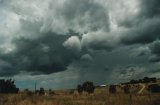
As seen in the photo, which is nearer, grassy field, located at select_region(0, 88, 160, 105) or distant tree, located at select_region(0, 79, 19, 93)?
grassy field, located at select_region(0, 88, 160, 105)

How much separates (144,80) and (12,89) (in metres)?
78.3

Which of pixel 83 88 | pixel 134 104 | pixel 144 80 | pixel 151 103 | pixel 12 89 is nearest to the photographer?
pixel 134 104

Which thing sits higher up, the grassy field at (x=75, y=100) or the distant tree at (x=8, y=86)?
the distant tree at (x=8, y=86)

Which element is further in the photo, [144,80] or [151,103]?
[144,80]

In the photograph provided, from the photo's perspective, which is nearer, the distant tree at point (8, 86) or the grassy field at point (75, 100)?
the grassy field at point (75, 100)

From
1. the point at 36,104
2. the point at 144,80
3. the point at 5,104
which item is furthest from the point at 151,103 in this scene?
the point at 144,80

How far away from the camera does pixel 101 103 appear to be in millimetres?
42125

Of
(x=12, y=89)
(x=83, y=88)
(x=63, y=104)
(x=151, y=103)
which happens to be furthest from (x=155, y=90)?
(x=63, y=104)

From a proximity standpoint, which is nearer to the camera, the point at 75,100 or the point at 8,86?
the point at 75,100

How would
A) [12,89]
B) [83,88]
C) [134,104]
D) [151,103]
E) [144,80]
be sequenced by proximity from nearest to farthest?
1. [134,104]
2. [151,103]
3. [12,89]
4. [83,88]
5. [144,80]

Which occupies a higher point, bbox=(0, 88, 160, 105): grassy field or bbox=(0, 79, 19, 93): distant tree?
bbox=(0, 79, 19, 93): distant tree

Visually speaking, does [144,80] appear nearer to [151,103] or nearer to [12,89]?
[12,89]

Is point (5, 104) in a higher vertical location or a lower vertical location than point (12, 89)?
lower

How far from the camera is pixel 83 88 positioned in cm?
9481
